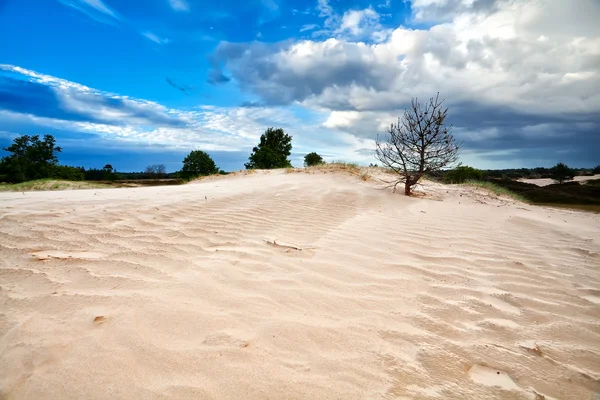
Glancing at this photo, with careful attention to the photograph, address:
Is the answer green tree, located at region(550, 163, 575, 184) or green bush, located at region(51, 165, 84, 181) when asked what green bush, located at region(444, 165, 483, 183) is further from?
green bush, located at region(51, 165, 84, 181)

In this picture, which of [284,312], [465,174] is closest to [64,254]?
[284,312]

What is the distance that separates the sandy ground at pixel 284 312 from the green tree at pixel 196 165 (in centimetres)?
2230

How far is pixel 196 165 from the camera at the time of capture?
25.5 meters

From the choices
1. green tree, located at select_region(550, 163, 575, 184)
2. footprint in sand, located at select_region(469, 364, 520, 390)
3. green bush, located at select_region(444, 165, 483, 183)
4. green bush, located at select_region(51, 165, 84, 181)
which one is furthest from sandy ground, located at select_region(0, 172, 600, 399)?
green bush, located at select_region(51, 165, 84, 181)

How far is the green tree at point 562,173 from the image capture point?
19984 mm

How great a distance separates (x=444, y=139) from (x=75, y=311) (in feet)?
27.4

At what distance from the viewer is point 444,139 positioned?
778 centimetres

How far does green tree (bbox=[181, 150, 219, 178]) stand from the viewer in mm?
25453

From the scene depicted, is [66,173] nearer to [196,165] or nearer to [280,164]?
[196,165]

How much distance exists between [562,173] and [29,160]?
1624 inches

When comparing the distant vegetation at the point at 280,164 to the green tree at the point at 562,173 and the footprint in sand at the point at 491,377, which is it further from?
the footprint in sand at the point at 491,377

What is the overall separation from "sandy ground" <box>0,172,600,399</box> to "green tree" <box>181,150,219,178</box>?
878 inches

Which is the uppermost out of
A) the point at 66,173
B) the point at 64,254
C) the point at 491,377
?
the point at 66,173

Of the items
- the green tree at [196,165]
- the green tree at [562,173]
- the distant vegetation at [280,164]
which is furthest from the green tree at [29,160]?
the green tree at [562,173]
